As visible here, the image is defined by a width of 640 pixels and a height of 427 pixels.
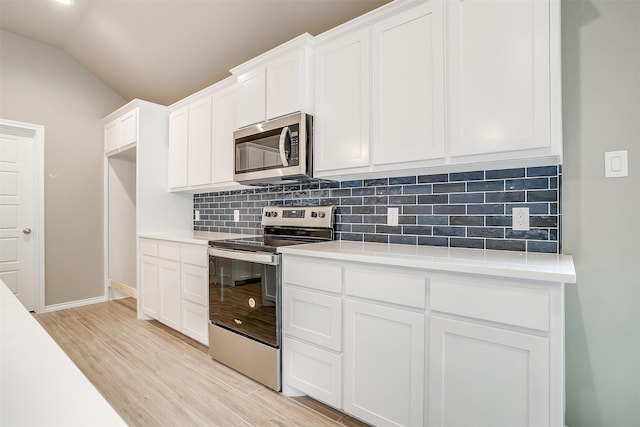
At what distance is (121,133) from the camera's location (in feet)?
12.6

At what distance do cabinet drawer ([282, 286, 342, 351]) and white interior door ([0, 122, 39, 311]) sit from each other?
356 cm

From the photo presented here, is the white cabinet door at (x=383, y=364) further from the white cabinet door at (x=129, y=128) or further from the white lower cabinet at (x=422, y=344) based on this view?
the white cabinet door at (x=129, y=128)

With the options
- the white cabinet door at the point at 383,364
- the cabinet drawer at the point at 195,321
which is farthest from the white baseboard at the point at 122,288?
the white cabinet door at the point at 383,364

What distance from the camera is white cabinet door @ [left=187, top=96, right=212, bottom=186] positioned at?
316 centimetres

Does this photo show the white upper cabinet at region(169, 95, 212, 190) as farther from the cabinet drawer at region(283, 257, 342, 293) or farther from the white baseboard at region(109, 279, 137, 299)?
the cabinet drawer at region(283, 257, 342, 293)

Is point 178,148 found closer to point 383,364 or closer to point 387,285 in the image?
point 387,285

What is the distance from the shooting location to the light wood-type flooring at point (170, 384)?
1857 millimetres

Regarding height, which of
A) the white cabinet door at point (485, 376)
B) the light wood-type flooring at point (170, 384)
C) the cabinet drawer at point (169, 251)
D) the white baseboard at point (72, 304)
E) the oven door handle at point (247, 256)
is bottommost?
the light wood-type flooring at point (170, 384)

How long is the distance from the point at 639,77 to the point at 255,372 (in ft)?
8.78

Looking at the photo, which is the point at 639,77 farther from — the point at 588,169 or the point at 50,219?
the point at 50,219

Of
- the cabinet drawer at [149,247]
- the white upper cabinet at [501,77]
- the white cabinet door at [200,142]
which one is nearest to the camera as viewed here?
the white upper cabinet at [501,77]

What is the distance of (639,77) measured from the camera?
1514mm

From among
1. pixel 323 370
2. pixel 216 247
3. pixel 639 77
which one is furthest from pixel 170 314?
pixel 639 77

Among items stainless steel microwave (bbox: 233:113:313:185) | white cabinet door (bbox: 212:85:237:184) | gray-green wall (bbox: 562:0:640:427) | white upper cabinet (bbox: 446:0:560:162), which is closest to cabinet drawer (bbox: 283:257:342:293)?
stainless steel microwave (bbox: 233:113:313:185)
